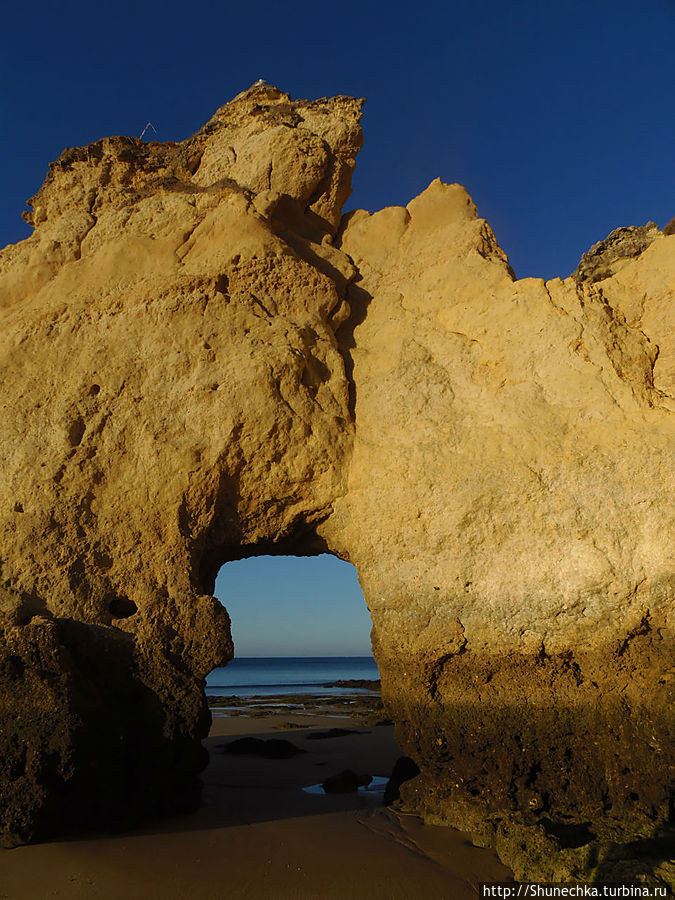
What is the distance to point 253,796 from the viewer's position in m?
6.95

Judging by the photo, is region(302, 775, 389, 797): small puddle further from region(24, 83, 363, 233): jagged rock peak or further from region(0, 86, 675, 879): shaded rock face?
region(24, 83, 363, 233): jagged rock peak

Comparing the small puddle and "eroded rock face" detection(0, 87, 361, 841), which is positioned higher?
"eroded rock face" detection(0, 87, 361, 841)

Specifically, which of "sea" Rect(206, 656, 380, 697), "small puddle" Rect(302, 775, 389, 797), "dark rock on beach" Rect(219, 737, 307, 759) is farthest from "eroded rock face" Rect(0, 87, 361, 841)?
"sea" Rect(206, 656, 380, 697)

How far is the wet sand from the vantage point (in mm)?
4219

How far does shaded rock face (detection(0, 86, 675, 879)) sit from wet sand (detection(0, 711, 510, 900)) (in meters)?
0.30

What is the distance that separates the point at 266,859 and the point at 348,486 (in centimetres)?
342

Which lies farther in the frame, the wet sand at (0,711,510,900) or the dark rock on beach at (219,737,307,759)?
the dark rock on beach at (219,737,307,759)

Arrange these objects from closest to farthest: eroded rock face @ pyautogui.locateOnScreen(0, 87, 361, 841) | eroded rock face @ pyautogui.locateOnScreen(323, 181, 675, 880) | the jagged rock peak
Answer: eroded rock face @ pyautogui.locateOnScreen(0, 87, 361, 841), eroded rock face @ pyautogui.locateOnScreen(323, 181, 675, 880), the jagged rock peak

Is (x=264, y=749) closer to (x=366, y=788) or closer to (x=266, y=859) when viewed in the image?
(x=366, y=788)

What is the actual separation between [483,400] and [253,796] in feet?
16.3

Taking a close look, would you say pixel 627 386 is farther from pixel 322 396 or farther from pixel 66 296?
pixel 66 296

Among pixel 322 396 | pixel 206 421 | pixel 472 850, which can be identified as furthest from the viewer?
pixel 322 396

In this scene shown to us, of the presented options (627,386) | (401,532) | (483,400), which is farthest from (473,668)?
(627,386)

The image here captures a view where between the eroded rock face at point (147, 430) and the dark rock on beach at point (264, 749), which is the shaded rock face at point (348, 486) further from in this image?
the dark rock on beach at point (264, 749)
